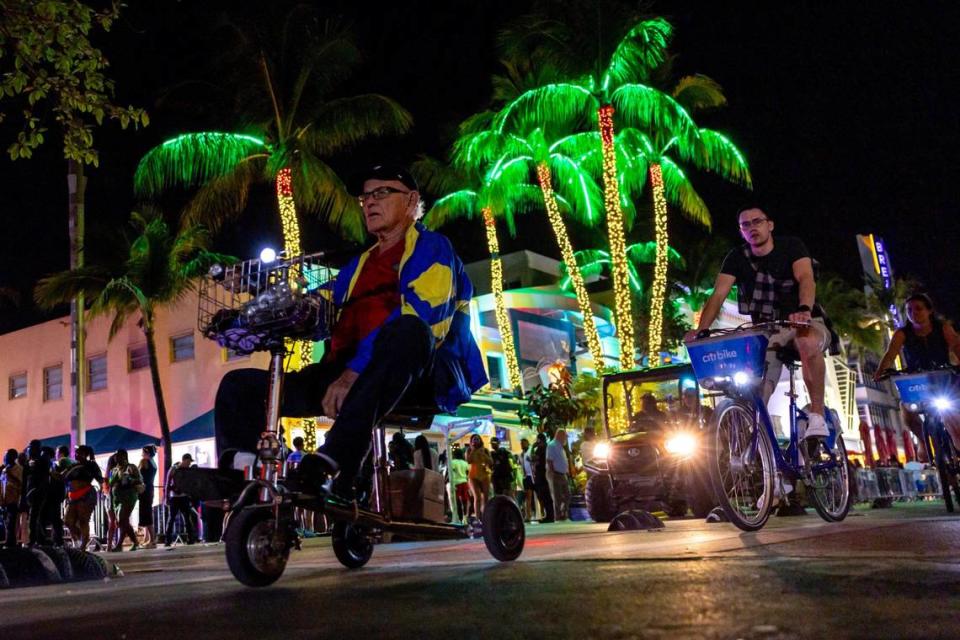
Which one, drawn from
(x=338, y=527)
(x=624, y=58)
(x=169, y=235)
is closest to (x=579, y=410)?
(x=624, y=58)

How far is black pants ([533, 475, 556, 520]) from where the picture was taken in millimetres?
16000

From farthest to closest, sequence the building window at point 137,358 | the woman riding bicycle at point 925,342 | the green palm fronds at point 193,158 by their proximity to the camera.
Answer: the building window at point 137,358, the green palm fronds at point 193,158, the woman riding bicycle at point 925,342

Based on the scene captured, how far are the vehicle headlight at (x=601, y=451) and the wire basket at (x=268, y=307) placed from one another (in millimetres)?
7973

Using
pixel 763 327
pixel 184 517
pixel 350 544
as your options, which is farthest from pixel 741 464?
pixel 184 517

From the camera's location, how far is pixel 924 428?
7934 mm

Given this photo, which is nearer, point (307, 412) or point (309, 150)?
point (307, 412)

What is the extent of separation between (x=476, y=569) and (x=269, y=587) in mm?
772

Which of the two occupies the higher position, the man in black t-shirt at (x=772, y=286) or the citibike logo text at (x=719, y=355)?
the man in black t-shirt at (x=772, y=286)

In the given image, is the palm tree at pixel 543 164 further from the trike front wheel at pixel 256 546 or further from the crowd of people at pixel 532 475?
the trike front wheel at pixel 256 546

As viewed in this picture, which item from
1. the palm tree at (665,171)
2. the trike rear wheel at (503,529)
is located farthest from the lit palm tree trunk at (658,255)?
the trike rear wheel at (503,529)

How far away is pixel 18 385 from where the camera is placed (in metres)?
31.0

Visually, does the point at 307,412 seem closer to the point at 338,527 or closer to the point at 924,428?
the point at 338,527

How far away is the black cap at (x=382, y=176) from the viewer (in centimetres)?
386

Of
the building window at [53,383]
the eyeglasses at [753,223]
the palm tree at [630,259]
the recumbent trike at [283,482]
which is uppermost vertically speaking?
the palm tree at [630,259]
